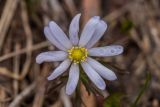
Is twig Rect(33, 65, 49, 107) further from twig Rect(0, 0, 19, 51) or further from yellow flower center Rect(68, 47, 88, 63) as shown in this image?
yellow flower center Rect(68, 47, 88, 63)

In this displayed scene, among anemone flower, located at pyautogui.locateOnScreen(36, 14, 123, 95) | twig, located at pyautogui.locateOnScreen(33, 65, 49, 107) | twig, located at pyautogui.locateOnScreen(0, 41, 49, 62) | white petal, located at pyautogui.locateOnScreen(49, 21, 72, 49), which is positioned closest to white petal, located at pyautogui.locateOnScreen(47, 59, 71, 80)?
anemone flower, located at pyautogui.locateOnScreen(36, 14, 123, 95)

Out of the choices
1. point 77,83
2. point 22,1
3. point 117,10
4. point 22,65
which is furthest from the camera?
point 117,10

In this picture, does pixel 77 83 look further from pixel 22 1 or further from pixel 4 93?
pixel 22 1

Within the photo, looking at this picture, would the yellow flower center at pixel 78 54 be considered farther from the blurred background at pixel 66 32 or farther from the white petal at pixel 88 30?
the blurred background at pixel 66 32

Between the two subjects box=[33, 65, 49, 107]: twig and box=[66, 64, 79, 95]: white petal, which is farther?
box=[33, 65, 49, 107]: twig

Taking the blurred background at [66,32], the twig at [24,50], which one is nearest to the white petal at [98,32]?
the blurred background at [66,32]

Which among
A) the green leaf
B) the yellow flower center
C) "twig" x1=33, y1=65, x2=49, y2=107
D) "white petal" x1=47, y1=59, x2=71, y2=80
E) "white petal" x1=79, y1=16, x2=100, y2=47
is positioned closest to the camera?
"white petal" x1=47, y1=59, x2=71, y2=80

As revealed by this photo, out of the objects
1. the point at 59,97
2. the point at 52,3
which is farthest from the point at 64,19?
the point at 59,97
